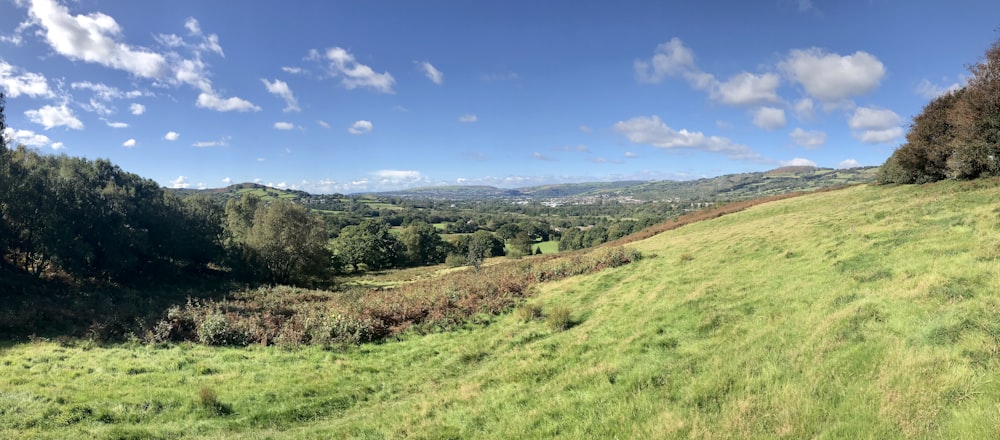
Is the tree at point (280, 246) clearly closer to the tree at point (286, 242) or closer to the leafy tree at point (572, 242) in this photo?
the tree at point (286, 242)

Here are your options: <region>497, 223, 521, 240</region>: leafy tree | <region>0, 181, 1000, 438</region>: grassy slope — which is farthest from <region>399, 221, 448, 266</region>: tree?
→ <region>0, 181, 1000, 438</region>: grassy slope

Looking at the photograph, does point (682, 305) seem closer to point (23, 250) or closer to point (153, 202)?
point (23, 250)

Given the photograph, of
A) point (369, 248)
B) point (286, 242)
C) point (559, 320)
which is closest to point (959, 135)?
point (559, 320)

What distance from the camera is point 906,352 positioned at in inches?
254

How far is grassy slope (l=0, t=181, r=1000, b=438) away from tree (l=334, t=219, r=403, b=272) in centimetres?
7165

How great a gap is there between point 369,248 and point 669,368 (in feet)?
278

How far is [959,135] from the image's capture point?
27.4 m

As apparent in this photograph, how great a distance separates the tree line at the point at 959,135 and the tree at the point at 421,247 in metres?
87.1

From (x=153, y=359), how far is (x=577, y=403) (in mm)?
15385

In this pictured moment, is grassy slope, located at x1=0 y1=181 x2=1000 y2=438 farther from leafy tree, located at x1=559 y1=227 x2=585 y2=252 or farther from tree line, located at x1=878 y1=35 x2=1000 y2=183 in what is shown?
leafy tree, located at x1=559 y1=227 x2=585 y2=252

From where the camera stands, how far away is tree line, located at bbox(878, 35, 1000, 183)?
24969 millimetres

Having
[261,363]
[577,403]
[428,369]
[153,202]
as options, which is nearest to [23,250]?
[153,202]

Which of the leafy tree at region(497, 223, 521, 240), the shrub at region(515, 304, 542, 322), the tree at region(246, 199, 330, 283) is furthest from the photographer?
the leafy tree at region(497, 223, 521, 240)

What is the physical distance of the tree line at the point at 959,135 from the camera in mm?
24969
